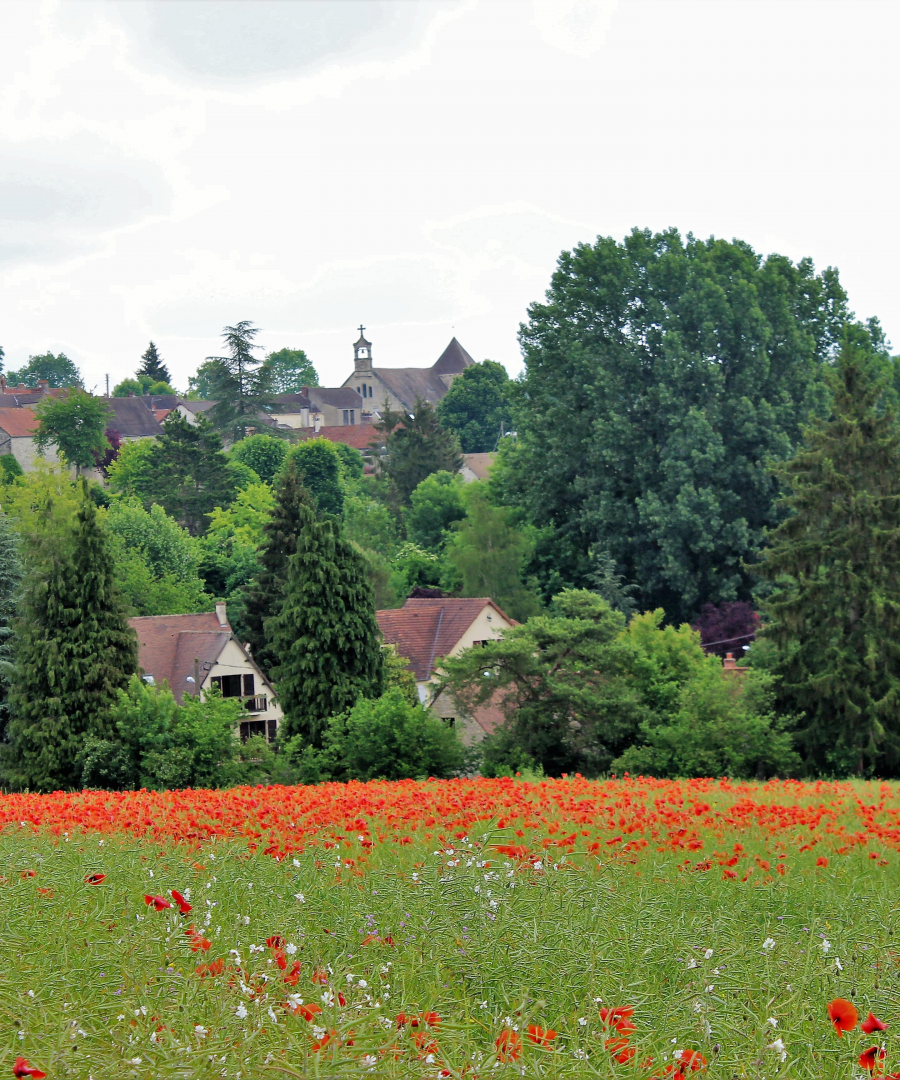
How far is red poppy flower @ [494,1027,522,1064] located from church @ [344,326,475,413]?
157568 mm

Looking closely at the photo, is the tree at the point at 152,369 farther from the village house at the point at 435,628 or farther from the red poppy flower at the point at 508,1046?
the red poppy flower at the point at 508,1046

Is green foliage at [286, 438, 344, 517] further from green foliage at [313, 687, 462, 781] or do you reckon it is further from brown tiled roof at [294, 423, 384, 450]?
green foliage at [313, 687, 462, 781]

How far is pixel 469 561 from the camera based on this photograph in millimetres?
57219

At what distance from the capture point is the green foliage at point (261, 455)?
296ft

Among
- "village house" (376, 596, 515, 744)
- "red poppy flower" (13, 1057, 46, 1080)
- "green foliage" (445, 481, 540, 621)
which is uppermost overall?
"green foliage" (445, 481, 540, 621)

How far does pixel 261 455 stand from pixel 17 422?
1210 inches

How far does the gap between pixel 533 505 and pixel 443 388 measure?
4682 inches

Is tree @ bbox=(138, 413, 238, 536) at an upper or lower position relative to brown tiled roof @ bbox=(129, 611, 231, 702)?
upper

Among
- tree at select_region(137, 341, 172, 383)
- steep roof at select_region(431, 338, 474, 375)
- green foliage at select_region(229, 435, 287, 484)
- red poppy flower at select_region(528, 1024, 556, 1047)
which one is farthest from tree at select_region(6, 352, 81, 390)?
red poppy flower at select_region(528, 1024, 556, 1047)

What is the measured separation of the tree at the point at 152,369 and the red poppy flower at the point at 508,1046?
183 m

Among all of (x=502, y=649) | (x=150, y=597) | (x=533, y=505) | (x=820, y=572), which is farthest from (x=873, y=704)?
(x=150, y=597)

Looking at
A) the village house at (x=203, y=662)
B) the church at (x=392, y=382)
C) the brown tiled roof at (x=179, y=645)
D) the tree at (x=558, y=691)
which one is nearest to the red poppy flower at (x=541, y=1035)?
the tree at (x=558, y=691)

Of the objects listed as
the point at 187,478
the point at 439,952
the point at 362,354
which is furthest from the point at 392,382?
the point at 439,952

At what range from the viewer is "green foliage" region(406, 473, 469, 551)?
242ft
